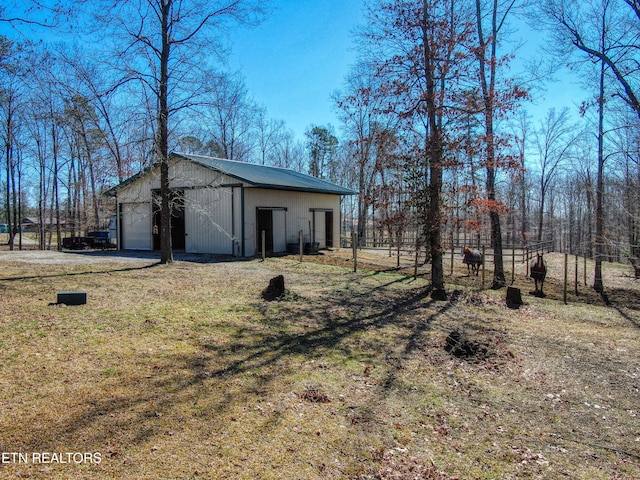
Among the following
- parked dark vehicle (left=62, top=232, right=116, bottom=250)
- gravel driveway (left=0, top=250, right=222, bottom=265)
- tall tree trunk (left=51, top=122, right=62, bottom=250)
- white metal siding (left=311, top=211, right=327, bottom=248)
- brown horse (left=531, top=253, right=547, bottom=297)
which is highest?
tall tree trunk (left=51, top=122, right=62, bottom=250)

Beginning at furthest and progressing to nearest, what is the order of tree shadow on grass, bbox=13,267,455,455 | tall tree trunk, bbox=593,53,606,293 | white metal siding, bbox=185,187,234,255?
white metal siding, bbox=185,187,234,255 → tall tree trunk, bbox=593,53,606,293 → tree shadow on grass, bbox=13,267,455,455

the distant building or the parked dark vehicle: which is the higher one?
the distant building

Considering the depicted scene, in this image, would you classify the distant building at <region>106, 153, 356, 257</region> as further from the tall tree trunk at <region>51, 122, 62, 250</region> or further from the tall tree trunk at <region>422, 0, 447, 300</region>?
the tall tree trunk at <region>51, 122, 62, 250</region>

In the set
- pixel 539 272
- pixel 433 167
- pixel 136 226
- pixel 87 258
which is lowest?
pixel 539 272

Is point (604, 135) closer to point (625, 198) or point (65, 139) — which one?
point (625, 198)

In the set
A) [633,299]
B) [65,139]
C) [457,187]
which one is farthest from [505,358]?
[65,139]

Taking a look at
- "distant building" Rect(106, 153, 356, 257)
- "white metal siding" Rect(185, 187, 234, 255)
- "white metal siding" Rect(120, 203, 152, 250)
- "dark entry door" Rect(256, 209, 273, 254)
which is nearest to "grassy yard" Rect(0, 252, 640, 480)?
"distant building" Rect(106, 153, 356, 257)

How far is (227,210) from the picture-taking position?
16875mm

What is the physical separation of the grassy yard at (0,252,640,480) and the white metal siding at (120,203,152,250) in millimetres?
11209

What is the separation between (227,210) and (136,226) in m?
5.99

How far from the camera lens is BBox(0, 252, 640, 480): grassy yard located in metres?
3.15

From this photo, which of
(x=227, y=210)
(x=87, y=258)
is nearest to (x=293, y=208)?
(x=227, y=210)

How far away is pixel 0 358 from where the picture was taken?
451cm

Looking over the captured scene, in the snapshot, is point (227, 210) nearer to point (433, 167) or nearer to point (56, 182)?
point (433, 167)
